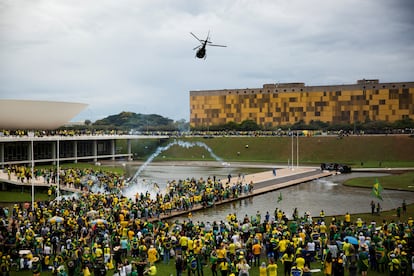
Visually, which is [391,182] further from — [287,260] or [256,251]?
[287,260]

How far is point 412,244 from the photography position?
14.0 metres

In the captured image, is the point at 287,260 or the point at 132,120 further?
the point at 132,120

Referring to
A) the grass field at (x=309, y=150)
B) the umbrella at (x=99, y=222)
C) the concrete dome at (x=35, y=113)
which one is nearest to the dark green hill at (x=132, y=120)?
the grass field at (x=309, y=150)

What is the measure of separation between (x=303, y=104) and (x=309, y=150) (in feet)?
111

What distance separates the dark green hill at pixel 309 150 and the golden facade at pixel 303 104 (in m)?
26.8

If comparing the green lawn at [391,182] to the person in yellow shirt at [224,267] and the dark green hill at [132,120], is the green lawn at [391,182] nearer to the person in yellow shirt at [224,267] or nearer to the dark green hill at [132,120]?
the person in yellow shirt at [224,267]

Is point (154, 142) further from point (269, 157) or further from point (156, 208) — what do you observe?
point (156, 208)

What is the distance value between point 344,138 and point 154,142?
26679mm

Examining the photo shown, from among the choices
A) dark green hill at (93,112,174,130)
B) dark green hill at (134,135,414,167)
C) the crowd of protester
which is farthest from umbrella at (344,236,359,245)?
dark green hill at (93,112,174,130)

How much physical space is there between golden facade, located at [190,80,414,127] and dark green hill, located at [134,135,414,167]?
26762 mm

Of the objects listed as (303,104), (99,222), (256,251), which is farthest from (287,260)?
(303,104)

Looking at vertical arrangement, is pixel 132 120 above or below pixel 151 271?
above

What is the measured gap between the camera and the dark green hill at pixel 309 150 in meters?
56.0

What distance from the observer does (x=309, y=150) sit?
6162cm
